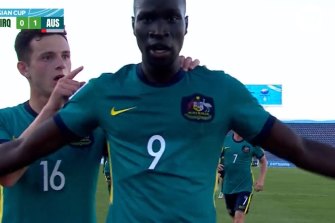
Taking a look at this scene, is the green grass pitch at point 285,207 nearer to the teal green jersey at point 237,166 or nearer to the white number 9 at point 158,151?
the teal green jersey at point 237,166

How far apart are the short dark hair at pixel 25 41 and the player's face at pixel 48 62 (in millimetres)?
30

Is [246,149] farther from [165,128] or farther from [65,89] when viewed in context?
[165,128]

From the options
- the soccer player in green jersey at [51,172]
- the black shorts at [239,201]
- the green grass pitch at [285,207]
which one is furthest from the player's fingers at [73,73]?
the black shorts at [239,201]

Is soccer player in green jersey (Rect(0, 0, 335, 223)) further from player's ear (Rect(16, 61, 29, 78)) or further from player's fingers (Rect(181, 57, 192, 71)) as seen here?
player's ear (Rect(16, 61, 29, 78))

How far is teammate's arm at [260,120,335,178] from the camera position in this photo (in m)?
3.23

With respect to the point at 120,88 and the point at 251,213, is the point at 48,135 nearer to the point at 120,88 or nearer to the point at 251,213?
the point at 120,88

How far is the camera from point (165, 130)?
3.20 metres

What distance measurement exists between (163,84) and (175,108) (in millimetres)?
125

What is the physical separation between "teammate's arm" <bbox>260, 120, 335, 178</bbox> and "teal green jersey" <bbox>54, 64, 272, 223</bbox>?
7cm

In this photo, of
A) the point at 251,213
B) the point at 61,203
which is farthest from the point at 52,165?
the point at 251,213

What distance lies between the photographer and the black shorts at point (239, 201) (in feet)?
46.9

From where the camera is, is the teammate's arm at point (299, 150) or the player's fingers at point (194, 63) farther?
the player's fingers at point (194, 63)

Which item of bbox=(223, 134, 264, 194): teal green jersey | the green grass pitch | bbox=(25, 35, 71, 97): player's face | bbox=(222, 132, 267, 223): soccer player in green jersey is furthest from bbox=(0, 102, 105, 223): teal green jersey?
bbox=(223, 134, 264, 194): teal green jersey

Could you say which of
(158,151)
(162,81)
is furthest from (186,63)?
(158,151)
